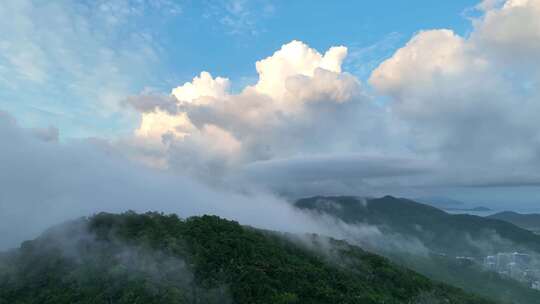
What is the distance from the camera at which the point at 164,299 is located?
194m

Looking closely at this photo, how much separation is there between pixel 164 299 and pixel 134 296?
16.6 m

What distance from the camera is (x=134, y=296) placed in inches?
7840
